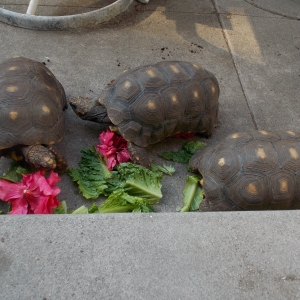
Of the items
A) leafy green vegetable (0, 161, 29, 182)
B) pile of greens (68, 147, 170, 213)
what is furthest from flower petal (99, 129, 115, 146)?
leafy green vegetable (0, 161, 29, 182)

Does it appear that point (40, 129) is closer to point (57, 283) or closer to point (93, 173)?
point (93, 173)

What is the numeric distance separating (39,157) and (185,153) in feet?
4.22

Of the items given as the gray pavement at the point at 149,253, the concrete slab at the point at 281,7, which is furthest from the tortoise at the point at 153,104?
the concrete slab at the point at 281,7

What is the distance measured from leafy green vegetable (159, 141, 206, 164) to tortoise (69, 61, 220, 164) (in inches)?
5.8

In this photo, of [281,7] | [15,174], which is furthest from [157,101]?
[281,7]

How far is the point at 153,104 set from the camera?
9.69 feet

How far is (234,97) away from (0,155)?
248 centimetres

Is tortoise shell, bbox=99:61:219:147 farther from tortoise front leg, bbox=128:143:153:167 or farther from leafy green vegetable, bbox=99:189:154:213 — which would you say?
leafy green vegetable, bbox=99:189:154:213

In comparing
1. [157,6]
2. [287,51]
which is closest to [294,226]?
[287,51]

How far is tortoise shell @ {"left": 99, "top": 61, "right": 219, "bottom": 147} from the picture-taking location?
2975 millimetres

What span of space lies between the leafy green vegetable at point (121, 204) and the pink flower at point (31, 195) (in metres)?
0.35

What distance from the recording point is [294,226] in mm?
2043

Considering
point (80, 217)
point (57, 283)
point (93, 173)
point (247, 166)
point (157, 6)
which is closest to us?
point (57, 283)

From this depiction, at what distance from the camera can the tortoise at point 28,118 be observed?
2650mm
